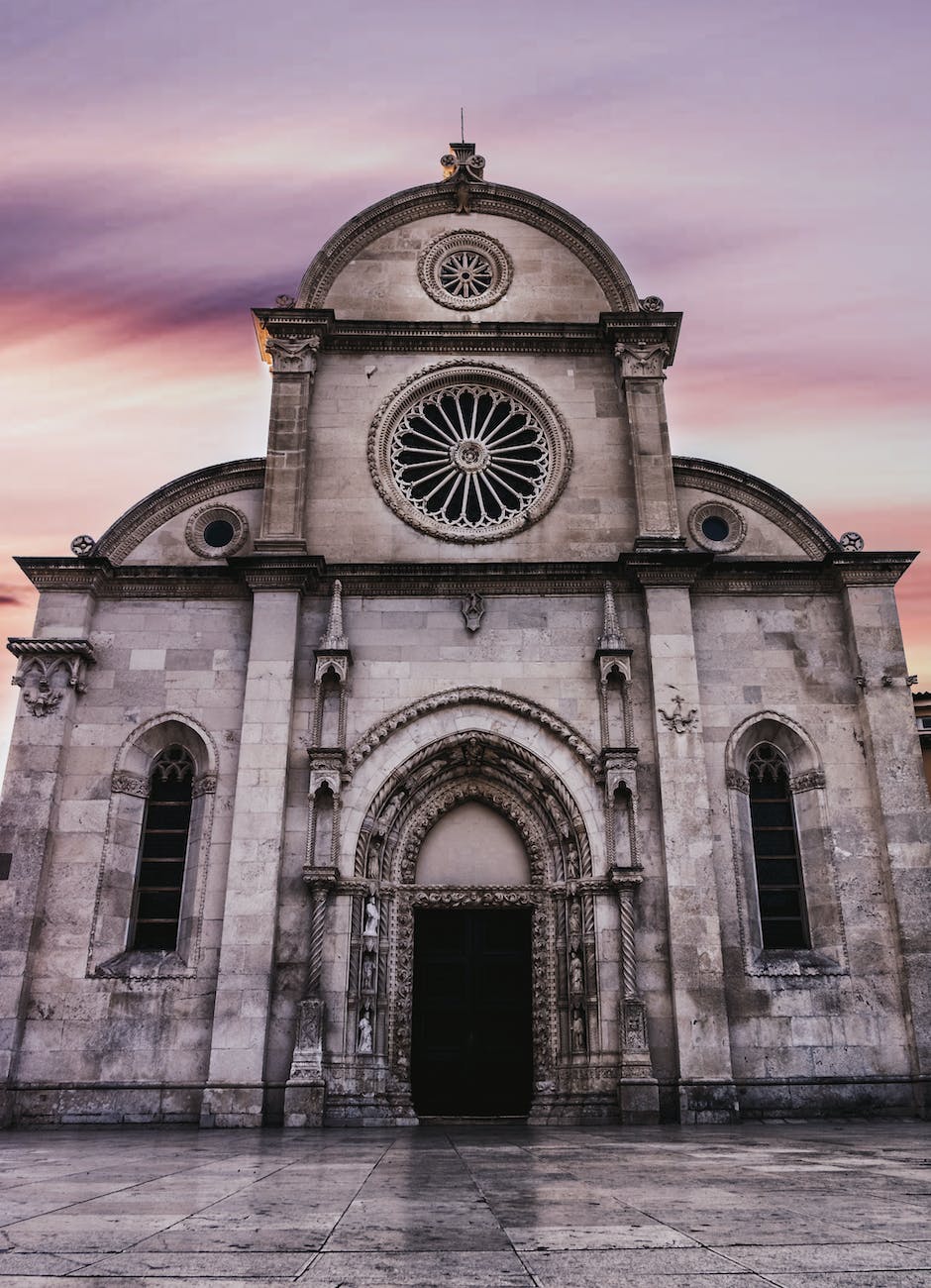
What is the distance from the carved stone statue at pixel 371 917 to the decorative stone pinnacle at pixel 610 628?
616cm

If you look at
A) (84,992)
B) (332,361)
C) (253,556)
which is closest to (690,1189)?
(84,992)

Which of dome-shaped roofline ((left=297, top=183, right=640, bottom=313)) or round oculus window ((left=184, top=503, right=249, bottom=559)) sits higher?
dome-shaped roofline ((left=297, top=183, right=640, bottom=313))

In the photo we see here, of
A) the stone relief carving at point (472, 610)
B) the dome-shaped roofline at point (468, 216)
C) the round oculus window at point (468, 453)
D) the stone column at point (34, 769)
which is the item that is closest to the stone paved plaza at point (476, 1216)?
the stone column at point (34, 769)

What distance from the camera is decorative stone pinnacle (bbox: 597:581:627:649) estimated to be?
18.4 m

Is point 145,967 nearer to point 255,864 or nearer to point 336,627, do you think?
point 255,864

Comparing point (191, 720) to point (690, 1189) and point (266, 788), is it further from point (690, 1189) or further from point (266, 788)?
point (690, 1189)

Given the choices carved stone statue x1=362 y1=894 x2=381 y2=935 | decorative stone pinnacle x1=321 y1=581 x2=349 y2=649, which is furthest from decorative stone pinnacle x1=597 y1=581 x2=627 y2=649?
carved stone statue x1=362 y1=894 x2=381 y2=935

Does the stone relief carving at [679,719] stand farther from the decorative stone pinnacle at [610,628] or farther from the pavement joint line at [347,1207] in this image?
the pavement joint line at [347,1207]

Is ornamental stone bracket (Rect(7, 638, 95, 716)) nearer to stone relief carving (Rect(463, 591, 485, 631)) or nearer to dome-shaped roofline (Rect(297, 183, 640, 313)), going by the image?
stone relief carving (Rect(463, 591, 485, 631))

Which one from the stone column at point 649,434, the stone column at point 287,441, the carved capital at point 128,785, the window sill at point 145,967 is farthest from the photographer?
the stone column at point 649,434

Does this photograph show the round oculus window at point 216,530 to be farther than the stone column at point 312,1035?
Yes

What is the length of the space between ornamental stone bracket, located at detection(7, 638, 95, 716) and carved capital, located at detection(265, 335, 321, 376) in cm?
707

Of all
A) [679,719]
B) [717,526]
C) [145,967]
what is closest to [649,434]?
[717,526]

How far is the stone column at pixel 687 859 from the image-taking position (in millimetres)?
15852
